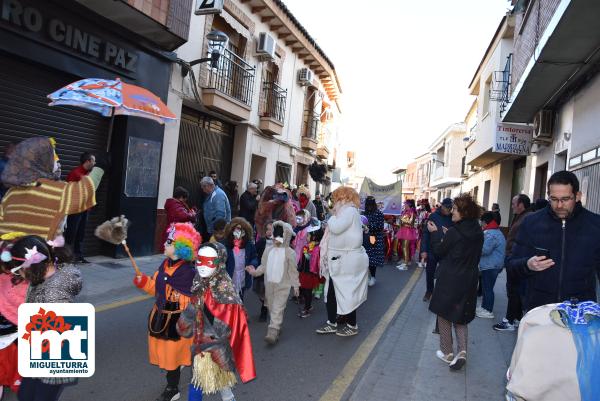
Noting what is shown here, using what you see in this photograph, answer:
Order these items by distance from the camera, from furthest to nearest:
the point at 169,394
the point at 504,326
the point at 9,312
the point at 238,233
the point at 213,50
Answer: the point at 213,50 < the point at 504,326 < the point at 238,233 < the point at 169,394 < the point at 9,312

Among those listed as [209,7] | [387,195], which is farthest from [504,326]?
[209,7]

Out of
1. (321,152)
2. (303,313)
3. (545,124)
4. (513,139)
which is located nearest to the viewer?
(303,313)

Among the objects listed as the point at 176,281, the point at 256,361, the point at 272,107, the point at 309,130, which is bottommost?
the point at 256,361

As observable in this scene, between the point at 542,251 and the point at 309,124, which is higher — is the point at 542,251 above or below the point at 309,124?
below

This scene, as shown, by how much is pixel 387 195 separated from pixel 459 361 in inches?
374

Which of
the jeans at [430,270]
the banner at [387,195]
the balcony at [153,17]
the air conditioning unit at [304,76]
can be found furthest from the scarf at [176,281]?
the air conditioning unit at [304,76]

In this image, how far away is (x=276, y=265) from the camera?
17.9 ft

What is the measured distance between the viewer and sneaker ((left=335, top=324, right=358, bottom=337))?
568 centimetres

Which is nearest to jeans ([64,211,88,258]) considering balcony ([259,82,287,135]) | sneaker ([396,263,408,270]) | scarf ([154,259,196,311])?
scarf ([154,259,196,311])

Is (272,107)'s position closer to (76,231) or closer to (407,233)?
(407,233)

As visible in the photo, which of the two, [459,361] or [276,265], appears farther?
[276,265]

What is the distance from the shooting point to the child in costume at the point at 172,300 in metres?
3.45

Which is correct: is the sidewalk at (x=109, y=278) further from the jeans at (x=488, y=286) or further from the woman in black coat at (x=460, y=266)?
the jeans at (x=488, y=286)

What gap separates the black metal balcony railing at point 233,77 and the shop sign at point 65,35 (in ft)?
9.51
